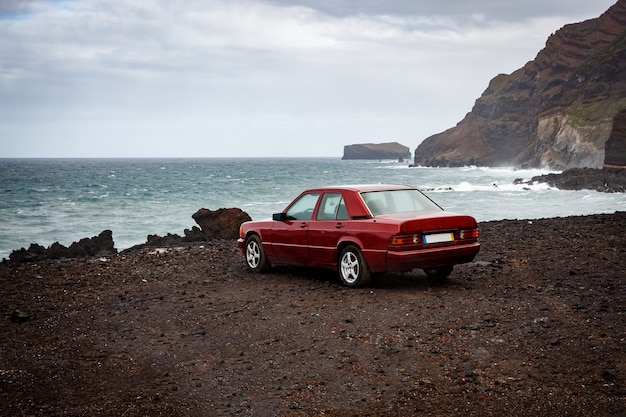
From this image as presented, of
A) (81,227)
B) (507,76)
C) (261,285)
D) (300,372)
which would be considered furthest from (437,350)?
(507,76)

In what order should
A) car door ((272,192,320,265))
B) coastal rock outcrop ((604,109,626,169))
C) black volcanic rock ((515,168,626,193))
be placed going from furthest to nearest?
coastal rock outcrop ((604,109,626,169))
black volcanic rock ((515,168,626,193))
car door ((272,192,320,265))

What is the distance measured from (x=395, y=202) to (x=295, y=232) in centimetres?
172

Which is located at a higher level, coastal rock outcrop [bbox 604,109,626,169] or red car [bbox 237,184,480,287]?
coastal rock outcrop [bbox 604,109,626,169]

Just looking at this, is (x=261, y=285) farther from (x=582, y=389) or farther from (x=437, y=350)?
(x=582, y=389)

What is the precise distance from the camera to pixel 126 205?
44.3 metres

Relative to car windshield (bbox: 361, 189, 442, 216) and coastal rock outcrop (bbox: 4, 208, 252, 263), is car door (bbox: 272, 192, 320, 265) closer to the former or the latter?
car windshield (bbox: 361, 189, 442, 216)

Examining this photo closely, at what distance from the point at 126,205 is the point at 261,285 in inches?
1420

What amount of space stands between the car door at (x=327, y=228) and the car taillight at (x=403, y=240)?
37.1 inches

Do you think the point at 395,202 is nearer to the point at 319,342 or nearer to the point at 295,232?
the point at 295,232

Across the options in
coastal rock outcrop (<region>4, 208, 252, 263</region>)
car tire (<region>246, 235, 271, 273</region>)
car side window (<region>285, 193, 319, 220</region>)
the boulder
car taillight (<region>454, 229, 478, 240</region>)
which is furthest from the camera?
the boulder

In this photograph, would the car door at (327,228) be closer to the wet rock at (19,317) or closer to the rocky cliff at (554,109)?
the wet rock at (19,317)

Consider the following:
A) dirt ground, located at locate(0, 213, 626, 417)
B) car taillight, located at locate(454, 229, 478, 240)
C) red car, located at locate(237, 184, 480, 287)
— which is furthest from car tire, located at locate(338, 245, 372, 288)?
car taillight, located at locate(454, 229, 478, 240)

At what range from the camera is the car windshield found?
9461mm

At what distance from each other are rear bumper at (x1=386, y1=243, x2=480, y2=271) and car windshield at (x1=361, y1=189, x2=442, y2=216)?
776mm
